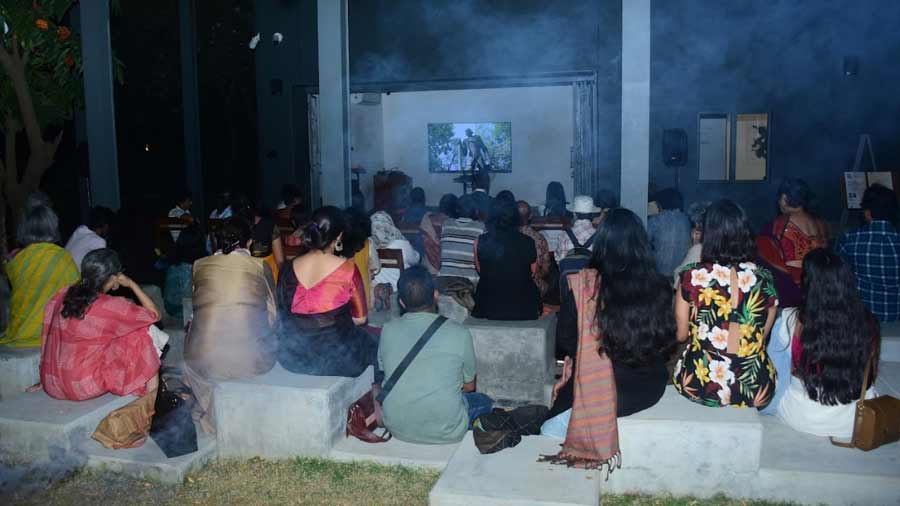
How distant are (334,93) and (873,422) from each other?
4689mm

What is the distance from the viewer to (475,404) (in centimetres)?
364

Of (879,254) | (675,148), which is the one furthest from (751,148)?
(879,254)

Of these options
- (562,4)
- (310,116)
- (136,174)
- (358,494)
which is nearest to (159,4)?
(136,174)

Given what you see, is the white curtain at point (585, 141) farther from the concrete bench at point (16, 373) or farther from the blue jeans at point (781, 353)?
the concrete bench at point (16, 373)

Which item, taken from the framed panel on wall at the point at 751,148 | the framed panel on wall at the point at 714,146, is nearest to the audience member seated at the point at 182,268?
the framed panel on wall at the point at 714,146

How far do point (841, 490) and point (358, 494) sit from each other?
1.95 metres

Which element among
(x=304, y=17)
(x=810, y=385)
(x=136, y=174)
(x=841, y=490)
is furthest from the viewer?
(x=136, y=174)

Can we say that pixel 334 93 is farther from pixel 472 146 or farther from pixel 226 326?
pixel 472 146

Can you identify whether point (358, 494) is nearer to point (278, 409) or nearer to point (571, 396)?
point (278, 409)

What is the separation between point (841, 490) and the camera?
3037 mm

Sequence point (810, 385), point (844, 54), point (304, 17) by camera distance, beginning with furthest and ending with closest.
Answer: point (304, 17) → point (844, 54) → point (810, 385)

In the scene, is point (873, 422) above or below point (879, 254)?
below

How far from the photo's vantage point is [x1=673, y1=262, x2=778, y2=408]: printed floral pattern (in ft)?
10.6

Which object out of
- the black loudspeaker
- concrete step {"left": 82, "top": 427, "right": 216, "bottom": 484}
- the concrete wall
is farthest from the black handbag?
the concrete wall
